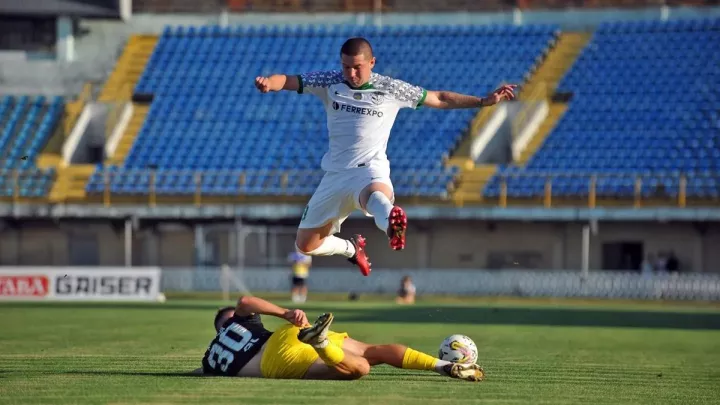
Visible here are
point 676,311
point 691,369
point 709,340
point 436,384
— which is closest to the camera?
point 436,384

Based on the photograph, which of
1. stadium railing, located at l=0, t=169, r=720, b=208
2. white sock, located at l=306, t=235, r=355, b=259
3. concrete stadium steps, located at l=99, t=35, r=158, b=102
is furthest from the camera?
concrete stadium steps, located at l=99, t=35, r=158, b=102

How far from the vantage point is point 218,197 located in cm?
4147

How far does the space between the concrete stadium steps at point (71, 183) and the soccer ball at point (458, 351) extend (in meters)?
30.8

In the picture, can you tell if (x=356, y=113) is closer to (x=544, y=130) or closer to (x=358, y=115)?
(x=358, y=115)

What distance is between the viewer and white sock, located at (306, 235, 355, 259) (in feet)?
45.3

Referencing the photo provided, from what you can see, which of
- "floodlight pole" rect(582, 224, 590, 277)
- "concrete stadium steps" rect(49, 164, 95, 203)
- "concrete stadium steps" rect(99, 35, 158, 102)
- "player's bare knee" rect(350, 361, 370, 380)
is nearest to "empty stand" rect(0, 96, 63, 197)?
"concrete stadium steps" rect(49, 164, 95, 203)

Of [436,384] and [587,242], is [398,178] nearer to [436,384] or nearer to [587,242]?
[587,242]

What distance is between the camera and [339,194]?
43.3 ft

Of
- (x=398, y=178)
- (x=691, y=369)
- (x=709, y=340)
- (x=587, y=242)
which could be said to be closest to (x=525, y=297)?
(x=587, y=242)

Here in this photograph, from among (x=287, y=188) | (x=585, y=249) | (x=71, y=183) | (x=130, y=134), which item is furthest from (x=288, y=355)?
(x=130, y=134)

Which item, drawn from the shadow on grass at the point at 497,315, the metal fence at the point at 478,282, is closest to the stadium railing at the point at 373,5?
the metal fence at the point at 478,282

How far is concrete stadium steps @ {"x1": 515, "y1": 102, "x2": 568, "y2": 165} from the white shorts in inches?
1098

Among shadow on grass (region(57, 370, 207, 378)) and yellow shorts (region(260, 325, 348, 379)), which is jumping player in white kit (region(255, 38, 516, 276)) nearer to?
yellow shorts (region(260, 325, 348, 379))

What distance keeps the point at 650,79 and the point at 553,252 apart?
6828 millimetres
